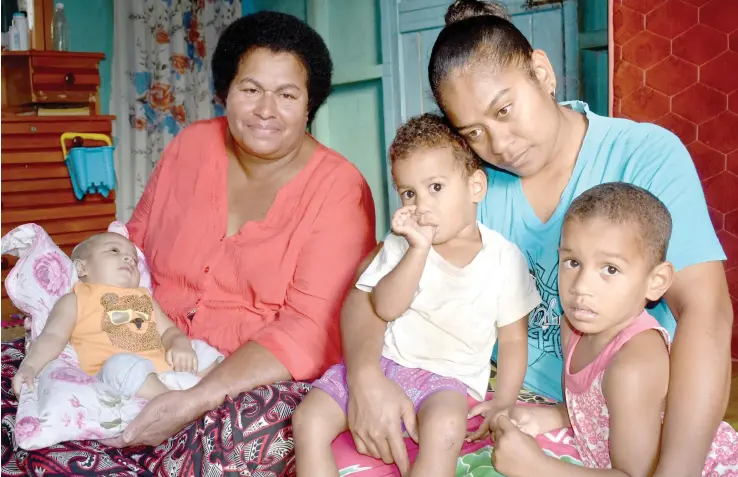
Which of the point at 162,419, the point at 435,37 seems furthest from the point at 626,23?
the point at 162,419

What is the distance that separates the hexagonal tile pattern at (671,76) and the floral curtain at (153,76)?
11.0 ft

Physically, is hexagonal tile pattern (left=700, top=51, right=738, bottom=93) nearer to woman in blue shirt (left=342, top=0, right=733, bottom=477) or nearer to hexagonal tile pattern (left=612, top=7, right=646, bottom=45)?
hexagonal tile pattern (left=612, top=7, right=646, bottom=45)

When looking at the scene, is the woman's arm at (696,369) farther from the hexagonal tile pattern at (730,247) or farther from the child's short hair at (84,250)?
the hexagonal tile pattern at (730,247)

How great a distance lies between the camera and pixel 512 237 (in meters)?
1.72

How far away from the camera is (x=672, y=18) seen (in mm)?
3039

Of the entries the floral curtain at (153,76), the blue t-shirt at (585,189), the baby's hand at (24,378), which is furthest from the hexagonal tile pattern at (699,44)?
the floral curtain at (153,76)

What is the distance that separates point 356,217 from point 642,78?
5.45 ft

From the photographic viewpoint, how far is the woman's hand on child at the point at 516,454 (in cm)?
129

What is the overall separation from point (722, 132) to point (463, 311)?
76.6 inches

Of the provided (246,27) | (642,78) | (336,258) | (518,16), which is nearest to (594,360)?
(336,258)

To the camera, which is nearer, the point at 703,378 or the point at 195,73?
the point at 703,378

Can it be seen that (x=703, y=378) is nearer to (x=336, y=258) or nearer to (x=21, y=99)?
(x=336, y=258)

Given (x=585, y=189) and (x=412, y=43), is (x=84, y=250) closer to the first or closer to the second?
(x=585, y=189)

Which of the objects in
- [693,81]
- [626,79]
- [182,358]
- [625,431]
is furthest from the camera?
[626,79]
